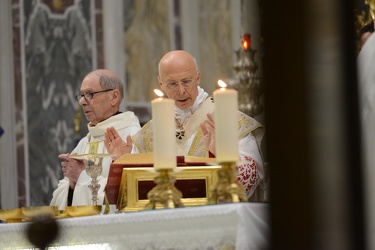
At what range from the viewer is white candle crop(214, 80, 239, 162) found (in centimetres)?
239

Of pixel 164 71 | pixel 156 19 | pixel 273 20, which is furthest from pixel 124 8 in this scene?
pixel 273 20

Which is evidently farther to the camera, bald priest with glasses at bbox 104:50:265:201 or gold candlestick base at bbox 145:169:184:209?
Result: bald priest with glasses at bbox 104:50:265:201

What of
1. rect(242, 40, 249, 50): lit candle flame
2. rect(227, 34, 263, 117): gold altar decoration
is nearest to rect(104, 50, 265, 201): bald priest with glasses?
rect(227, 34, 263, 117): gold altar decoration

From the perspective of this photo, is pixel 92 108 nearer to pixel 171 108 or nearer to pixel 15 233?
pixel 15 233

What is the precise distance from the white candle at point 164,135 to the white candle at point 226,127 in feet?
0.52

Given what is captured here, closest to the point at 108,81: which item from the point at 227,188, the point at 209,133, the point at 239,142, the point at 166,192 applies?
the point at 239,142

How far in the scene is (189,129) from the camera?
15.7 feet

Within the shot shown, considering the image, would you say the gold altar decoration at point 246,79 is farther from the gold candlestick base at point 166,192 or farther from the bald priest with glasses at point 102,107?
A: the gold candlestick base at point 166,192

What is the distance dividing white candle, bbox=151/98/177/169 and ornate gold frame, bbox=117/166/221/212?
37 cm

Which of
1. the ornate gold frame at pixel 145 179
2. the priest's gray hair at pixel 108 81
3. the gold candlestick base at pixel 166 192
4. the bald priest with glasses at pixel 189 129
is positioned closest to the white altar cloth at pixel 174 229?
the gold candlestick base at pixel 166 192

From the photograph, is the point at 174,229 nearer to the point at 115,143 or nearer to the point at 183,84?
the point at 115,143

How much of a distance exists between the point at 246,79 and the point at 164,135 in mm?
5626

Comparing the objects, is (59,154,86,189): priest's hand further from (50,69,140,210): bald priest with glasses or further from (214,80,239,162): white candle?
(214,80,239,162): white candle

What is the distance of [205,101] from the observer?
4.86 meters
